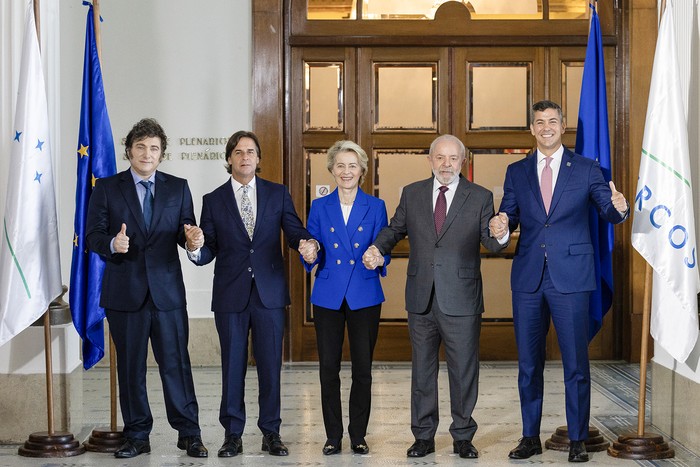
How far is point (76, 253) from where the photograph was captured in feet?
19.9

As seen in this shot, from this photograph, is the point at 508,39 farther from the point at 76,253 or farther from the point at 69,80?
the point at 76,253

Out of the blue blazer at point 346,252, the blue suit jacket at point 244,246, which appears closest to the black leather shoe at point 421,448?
the blue blazer at point 346,252

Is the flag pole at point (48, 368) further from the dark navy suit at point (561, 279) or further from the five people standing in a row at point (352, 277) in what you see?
the dark navy suit at point (561, 279)

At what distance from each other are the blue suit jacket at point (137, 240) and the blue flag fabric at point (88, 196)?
363mm

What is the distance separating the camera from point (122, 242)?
540cm

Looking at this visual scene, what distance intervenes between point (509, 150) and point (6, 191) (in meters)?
4.66

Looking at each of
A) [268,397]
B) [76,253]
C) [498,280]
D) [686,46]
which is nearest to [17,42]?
[76,253]

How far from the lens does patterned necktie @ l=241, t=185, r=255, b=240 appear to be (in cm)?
582

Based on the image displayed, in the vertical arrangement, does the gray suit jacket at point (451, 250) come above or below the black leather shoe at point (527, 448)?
above

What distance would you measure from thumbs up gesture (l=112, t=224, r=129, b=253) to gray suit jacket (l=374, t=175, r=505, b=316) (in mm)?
1373

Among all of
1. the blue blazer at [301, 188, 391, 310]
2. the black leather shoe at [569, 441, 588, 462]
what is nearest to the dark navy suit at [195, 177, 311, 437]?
the blue blazer at [301, 188, 391, 310]

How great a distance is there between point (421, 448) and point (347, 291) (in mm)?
994

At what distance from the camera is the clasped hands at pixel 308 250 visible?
5535mm

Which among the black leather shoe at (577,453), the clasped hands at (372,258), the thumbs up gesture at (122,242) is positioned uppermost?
the thumbs up gesture at (122,242)
